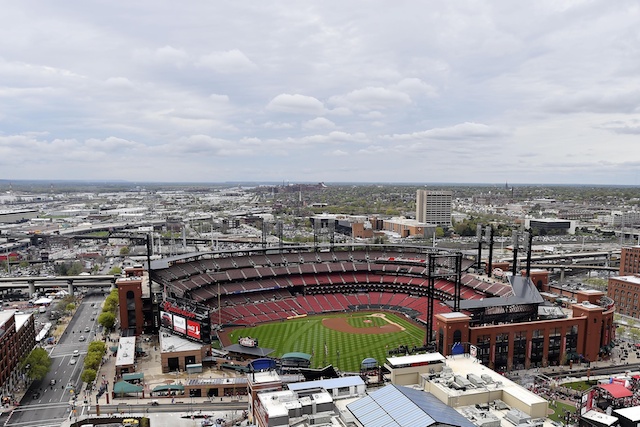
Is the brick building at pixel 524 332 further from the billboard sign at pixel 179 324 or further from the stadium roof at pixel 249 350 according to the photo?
the billboard sign at pixel 179 324

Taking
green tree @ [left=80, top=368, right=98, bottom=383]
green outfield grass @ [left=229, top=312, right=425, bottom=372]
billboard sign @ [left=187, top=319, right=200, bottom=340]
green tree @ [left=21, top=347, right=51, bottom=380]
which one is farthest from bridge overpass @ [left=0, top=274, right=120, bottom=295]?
green tree @ [left=80, top=368, right=98, bottom=383]

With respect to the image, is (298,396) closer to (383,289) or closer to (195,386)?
(195,386)

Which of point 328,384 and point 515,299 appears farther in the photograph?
point 515,299

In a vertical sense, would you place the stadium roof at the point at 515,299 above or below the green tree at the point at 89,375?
above

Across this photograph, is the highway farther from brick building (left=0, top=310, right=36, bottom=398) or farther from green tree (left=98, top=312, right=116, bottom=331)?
green tree (left=98, top=312, right=116, bottom=331)

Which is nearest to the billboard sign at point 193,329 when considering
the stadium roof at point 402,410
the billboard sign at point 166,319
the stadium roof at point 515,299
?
the billboard sign at point 166,319

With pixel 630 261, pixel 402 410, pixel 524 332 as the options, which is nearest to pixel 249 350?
pixel 402 410

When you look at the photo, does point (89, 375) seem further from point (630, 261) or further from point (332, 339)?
point (630, 261)

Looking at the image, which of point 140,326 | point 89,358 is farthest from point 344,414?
point 140,326
